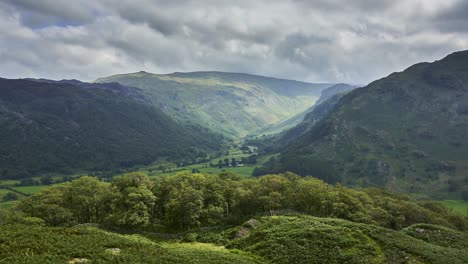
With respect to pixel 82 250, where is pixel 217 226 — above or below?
below

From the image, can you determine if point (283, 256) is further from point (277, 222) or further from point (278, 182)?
point (278, 182)

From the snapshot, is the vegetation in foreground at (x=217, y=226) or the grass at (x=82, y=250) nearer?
the grass at (x=82, y=250)

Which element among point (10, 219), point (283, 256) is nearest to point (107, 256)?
point (283, 256)

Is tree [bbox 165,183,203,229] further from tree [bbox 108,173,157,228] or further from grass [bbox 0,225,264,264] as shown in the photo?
grass [bbox 0,225,264,264]

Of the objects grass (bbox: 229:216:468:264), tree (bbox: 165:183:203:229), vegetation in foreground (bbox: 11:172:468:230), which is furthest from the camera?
vegetation in foreground (bbox: 11:172:468:230)

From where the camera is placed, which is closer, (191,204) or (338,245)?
(338,245)

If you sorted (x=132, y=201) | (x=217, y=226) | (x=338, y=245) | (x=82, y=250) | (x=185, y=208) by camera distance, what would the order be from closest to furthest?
(x=82, y=250), (x=338, y=245), (x=132, y=201), (x=185, y=208), (x=217, y=226)

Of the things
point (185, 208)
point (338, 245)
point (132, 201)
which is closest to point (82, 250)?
point (132, 201)

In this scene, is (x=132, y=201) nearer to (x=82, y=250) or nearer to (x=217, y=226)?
(x=217, y=226)

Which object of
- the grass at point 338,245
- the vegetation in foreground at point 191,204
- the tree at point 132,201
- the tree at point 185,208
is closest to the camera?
the grass at point 338,245

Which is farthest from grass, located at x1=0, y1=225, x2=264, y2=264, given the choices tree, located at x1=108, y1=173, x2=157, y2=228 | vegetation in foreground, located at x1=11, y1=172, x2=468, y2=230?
vegetation in foreground, located at x1=11, y1=172, x2=468, y2=230

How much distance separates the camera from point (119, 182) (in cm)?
9962

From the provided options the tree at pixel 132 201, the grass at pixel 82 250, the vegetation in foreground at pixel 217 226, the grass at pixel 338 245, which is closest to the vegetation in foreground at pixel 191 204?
the tree at pixel 132 201

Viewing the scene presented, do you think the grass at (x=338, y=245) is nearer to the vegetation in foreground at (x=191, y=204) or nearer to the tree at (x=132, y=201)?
the vegetation in foreground at (x=191, y=204)
